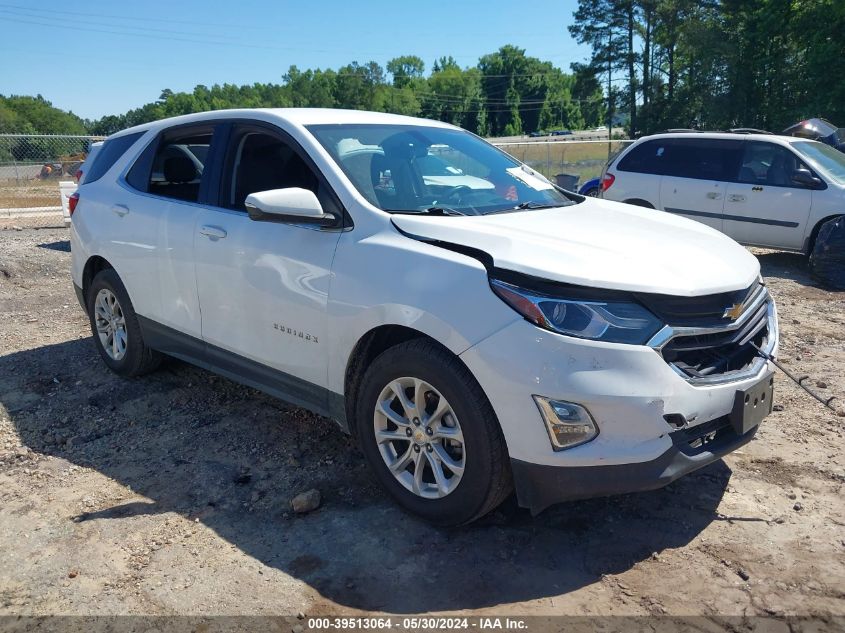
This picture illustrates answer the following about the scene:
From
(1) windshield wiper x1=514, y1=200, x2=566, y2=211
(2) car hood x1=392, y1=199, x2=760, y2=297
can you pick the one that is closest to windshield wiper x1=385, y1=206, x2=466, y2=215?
(2) car hood x1=392, y1=199, x2=760, y2=297

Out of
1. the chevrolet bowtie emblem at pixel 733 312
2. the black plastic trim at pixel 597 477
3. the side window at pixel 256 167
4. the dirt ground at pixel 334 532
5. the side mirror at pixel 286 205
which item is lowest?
the dirt ground at pixel 334 532

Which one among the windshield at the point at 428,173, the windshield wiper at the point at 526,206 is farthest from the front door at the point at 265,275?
the windshield wiper at the point at 526,206

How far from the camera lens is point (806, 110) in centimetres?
2986

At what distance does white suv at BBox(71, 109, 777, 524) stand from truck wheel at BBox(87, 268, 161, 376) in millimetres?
284

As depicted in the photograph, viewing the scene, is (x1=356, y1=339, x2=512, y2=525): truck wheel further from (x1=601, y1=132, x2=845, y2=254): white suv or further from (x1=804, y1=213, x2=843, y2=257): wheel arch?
(x1=601, y1=132, x2=845, y2=254): white suv

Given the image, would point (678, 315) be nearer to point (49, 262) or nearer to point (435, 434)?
point (435, 434)

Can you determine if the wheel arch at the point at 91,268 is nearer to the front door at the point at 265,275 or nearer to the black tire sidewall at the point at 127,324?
the black tire sidewall at the point at 127,324

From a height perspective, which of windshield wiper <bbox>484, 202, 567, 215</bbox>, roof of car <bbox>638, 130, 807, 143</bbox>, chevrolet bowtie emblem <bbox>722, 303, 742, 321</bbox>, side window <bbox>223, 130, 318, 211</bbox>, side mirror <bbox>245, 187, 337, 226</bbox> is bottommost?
chevrolet bowtie emblem <bbox>722, 303, 742, 321</bbox>

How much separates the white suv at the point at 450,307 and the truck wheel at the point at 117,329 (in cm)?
28

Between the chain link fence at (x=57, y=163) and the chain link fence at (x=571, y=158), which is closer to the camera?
the chain link fence at (x=57, y=163)

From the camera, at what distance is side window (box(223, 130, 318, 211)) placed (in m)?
3.94

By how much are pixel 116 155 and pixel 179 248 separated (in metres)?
1.39

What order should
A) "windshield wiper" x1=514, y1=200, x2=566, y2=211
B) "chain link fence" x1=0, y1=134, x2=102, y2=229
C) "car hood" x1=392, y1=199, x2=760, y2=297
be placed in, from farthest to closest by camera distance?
"chain link fence" x1=0, y1=134, x2=102, y2=229, "windshield wiper" x1=514, y1=200, x2=566, y2=211, "car hood" x1=392, y1=199, x2=760, y2=297

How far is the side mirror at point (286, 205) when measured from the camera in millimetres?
3299
